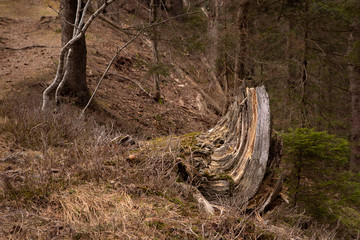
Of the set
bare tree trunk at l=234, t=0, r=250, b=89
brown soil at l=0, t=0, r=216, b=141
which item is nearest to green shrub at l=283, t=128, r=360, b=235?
brown soil at l=0, t=0, r=216, b=141

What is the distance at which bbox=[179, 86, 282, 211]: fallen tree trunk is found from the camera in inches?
153

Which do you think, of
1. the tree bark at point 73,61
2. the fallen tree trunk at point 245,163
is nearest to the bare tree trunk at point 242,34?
the tree bark at point 73,61

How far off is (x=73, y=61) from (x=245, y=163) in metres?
5.87

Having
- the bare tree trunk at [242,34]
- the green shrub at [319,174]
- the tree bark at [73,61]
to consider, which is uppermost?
the bare tree trunk at [242,34]

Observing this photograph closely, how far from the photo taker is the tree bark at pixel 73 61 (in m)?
7.70

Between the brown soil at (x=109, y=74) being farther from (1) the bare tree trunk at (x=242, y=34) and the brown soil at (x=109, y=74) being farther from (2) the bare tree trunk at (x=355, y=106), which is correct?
(2) the bare tree trunk at (x=355, y=106)

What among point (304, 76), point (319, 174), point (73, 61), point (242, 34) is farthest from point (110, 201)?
point (304, 76)

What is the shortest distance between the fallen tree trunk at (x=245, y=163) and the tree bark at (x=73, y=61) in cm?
488

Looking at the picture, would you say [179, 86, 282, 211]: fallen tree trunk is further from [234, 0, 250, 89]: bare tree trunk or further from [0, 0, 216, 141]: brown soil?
[234, 0, 250, 89]: bare tree trunk

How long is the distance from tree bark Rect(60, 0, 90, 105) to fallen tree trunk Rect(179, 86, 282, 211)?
16.0ft

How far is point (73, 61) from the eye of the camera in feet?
26.0

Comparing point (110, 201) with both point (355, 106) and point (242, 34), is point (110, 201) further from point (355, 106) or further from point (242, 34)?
point (355, 106)

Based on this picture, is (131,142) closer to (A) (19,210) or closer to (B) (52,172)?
(B) (52,172)

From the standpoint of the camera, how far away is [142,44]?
57.4ft
